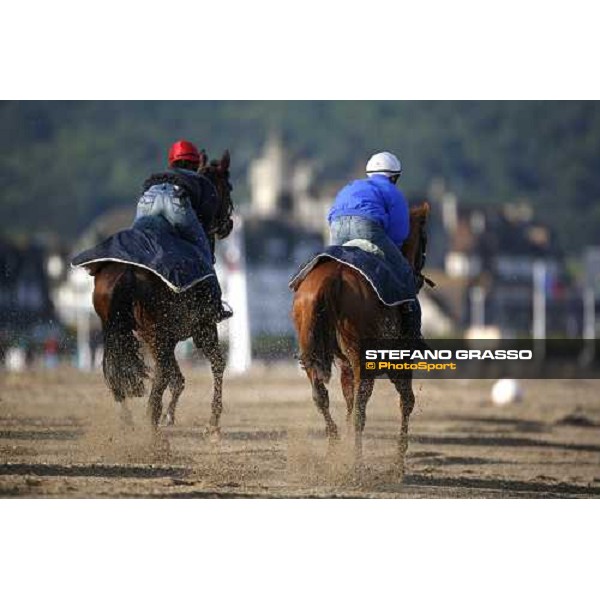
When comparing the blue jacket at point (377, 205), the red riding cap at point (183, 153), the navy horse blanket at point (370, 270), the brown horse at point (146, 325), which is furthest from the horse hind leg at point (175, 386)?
the red riding cap at point (183, 153)

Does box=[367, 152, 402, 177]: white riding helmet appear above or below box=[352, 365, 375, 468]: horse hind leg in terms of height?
above

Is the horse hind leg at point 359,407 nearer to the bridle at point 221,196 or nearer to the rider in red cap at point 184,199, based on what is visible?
the rider in red cap at point 184,199

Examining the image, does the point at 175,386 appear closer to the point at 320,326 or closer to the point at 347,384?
the point at 347,384

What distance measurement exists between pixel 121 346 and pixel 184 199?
4.65 feet

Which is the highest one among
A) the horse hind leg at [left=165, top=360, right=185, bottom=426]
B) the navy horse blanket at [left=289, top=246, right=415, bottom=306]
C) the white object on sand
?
the navy horse blanket at [left=289, top=246, right=415, bottom=306]

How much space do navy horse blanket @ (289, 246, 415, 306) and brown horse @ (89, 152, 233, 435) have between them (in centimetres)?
104

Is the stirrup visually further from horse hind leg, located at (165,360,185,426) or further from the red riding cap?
the red riding cap

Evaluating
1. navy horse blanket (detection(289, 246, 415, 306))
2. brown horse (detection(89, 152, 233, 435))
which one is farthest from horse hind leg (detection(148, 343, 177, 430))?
navy horse blanket (detection(289, 246, 415, 306))

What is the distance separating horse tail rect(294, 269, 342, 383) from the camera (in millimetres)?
12938

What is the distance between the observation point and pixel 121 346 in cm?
1333

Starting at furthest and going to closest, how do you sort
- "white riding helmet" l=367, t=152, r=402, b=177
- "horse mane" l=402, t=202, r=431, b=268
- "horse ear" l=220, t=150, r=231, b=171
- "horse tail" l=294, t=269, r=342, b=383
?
1. "horse ear" l=220, t=150, r=231, b=171
2. "horse mane" l=402, t=202, r=431, b=268
3. "white riding helmet" l=367, t=152, r=402, b=177
4. "horse tail" l=294, t=269, r=342, b=383

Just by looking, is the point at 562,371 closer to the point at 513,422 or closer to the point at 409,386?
the point at 513,422

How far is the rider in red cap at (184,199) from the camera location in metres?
13.8

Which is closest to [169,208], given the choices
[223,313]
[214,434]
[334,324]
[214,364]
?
[223,313]
